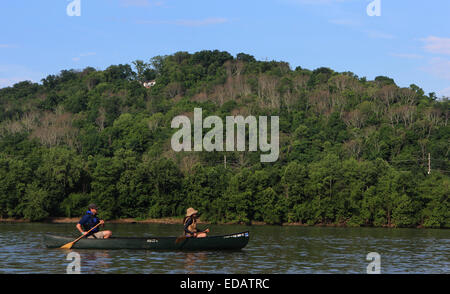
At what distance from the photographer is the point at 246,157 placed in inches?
3986

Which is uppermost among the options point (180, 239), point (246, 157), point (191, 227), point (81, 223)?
point (246, 157)

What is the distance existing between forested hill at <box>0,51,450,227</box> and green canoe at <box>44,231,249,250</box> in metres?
41.4

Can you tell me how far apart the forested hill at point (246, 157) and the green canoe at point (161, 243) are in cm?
4142

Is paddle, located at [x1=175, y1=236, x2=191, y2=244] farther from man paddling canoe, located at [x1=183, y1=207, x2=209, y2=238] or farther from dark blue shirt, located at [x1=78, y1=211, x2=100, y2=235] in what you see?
dark blue shirt, located at [x1=78, y1=211, x2=100, y2=235]

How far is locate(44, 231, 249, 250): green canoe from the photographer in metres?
35.7

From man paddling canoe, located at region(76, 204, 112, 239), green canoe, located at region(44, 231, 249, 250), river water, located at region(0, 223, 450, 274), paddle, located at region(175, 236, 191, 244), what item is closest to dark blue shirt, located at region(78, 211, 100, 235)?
man paddling canoe, located at region(76, 204, 112, 239)

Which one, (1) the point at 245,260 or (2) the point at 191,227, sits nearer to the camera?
(1) the point at 245,260

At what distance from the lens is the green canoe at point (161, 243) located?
35.7 m

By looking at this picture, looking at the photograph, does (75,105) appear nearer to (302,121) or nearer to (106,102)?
(106,102)

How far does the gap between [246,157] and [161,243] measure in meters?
65.5

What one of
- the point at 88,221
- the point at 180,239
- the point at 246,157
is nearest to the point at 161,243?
the point at 180,239

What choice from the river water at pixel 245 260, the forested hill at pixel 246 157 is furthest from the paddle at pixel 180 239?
the forested hill at pixel 246 157

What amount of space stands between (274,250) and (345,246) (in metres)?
6.29

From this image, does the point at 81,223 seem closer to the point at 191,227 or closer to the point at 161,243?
the point at 161,243
